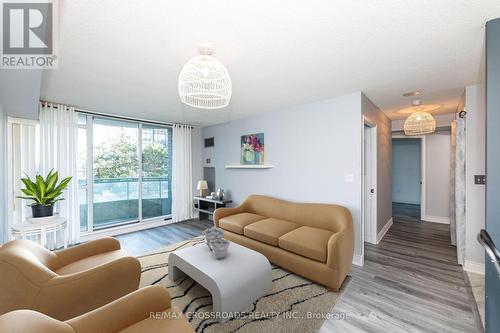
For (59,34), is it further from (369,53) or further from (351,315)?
(351,315)

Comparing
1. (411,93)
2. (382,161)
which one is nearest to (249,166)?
(382,161)

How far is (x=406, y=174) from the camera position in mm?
7125

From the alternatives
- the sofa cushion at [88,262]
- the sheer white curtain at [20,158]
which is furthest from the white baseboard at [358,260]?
the sheer white curtain at [20,158]

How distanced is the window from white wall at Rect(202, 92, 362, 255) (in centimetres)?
191

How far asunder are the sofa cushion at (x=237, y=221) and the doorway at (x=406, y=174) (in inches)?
212

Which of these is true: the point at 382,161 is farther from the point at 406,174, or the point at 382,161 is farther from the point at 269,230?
the point at 406,174

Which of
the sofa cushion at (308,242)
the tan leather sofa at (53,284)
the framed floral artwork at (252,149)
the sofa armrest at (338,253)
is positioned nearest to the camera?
the tan leather sofa at (53,284)

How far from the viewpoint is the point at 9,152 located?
10.2ft

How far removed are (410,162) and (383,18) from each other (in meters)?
7.09

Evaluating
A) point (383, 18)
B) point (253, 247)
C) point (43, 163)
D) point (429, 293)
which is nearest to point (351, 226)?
point (429, 293)

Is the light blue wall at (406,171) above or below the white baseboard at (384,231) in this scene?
above

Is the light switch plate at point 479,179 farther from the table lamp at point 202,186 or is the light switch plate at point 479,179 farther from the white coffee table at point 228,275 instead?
the table lamp at point 202,186

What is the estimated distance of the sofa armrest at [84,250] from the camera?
209cm

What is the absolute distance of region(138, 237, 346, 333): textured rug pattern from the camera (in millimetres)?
1859
